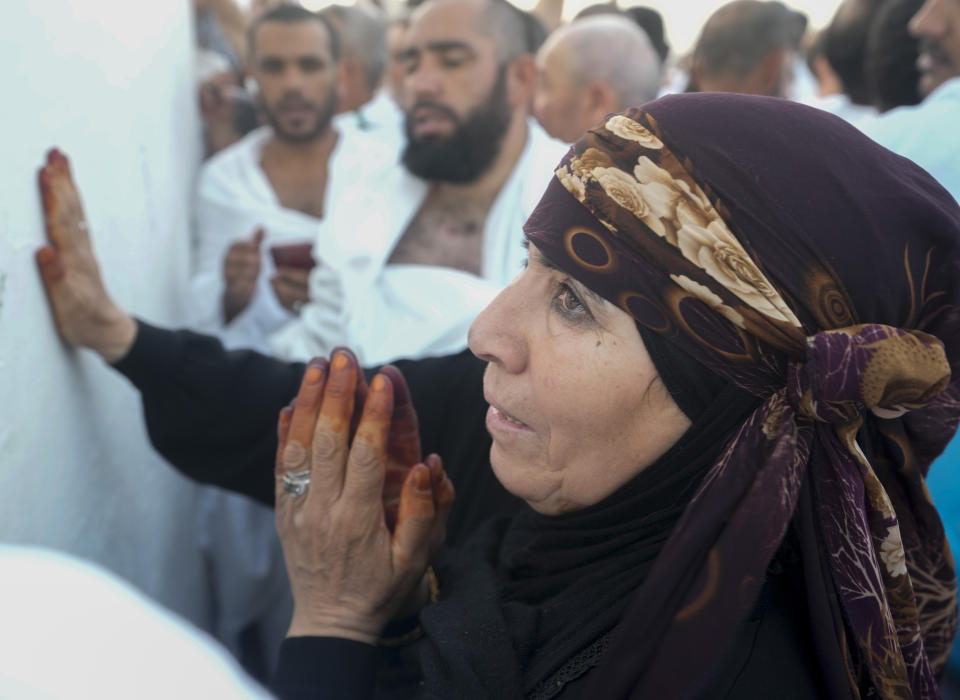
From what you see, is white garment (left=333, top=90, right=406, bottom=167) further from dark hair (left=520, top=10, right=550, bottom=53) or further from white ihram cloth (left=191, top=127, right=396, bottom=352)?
dark hair (left=520, top=10, right=550, bottom=53)

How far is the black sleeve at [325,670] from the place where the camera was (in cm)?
130

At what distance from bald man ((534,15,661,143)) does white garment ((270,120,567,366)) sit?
748mm

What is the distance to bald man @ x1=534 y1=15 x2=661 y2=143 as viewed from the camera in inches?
150

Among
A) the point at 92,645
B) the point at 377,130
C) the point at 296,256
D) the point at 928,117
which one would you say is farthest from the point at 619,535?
the point at 377,130

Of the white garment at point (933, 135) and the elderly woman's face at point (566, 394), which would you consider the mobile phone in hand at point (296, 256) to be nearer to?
the white garment at point (933, 135)

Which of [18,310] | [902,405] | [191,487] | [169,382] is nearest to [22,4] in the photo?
[18,310]

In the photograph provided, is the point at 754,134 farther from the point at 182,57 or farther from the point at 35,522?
the point at 182,57

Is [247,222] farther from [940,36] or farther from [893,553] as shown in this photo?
[893,553]

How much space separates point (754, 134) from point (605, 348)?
1.09 ft

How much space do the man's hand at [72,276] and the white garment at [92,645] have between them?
1229 millimetres

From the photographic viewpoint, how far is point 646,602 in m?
1.05

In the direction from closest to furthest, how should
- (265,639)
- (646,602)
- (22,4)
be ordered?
(646,602)
(22,4)
(265,639)

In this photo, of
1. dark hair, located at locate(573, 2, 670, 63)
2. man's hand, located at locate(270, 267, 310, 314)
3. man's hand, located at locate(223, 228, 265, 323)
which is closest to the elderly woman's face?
man's hand, located at locate(270, 267, 310, 314)

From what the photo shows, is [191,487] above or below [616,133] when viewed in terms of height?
below
